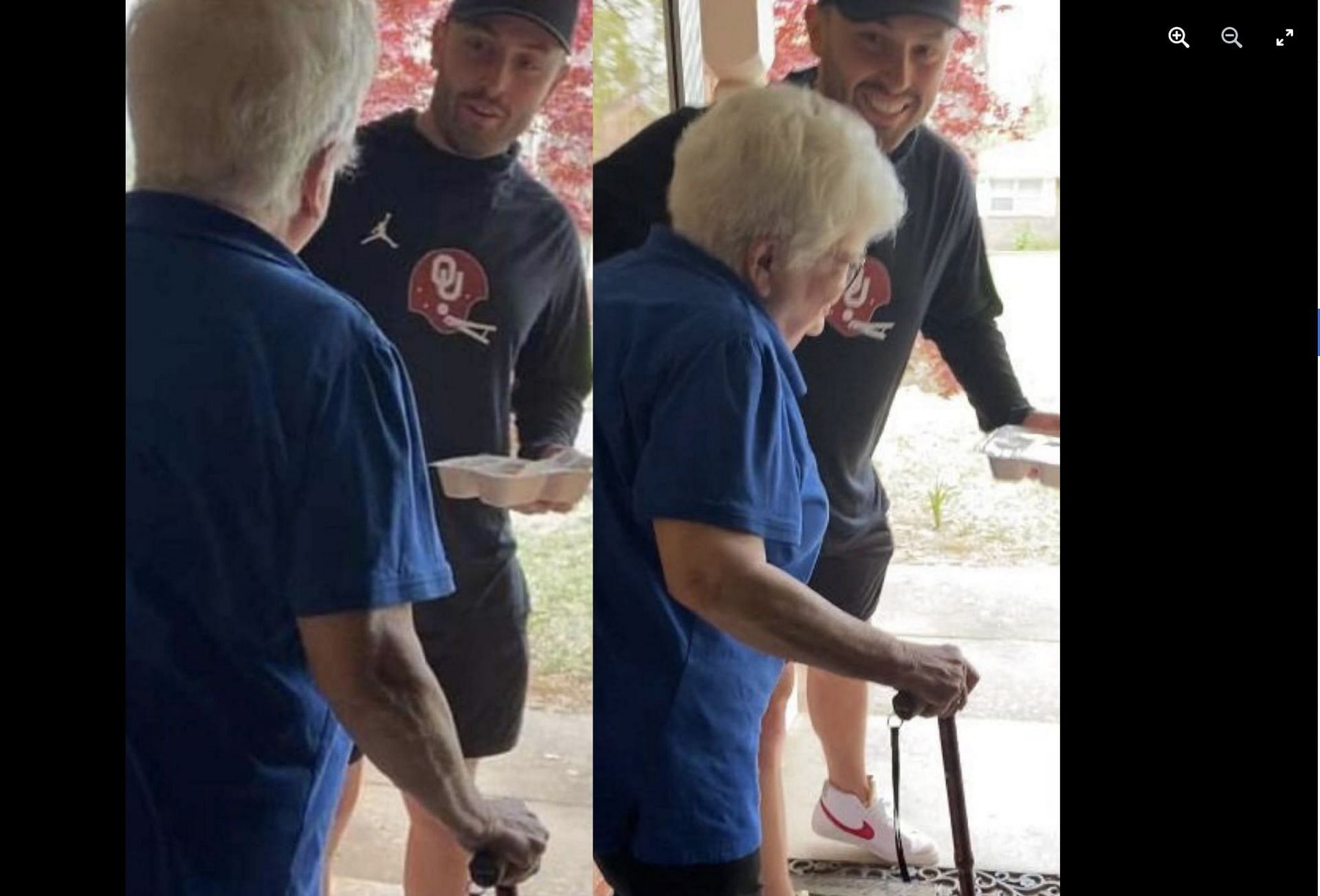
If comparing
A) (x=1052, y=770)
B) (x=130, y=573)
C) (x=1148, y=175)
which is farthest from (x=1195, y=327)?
(x=130, y=573)

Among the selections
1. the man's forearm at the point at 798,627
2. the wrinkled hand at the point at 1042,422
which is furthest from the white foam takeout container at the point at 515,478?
the wrinkled hand at the point at 1042,422

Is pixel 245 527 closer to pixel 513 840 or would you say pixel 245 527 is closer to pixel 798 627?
pixel 513 840

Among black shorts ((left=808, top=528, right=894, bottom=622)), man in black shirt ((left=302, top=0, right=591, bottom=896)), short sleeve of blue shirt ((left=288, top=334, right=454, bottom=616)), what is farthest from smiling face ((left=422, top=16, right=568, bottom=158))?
black shorts ((left=808, top=528, right=894, bottom=622))

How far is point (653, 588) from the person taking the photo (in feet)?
6.58

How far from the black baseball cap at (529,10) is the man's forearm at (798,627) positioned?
843 mm

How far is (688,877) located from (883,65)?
123 cm

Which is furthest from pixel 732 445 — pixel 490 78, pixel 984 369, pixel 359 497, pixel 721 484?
pixel 490 78

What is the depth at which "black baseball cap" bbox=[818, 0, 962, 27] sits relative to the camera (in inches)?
75.7

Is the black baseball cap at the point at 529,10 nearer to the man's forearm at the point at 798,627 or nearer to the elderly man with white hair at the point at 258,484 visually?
the elderly man with white hair at the point at 258,484

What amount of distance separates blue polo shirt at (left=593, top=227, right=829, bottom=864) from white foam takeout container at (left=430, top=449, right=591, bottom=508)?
0.04m

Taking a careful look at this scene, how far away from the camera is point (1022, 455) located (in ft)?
6.37

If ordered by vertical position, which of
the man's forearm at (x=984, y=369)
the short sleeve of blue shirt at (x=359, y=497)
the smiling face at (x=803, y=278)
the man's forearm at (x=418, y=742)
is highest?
the smiling face at (x=803, y=278)

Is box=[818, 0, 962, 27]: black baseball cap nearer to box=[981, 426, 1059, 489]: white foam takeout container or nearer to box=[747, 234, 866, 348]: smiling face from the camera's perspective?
box=[747, 234, 866, 348]: smiling face

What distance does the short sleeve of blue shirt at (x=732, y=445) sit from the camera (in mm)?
1952
